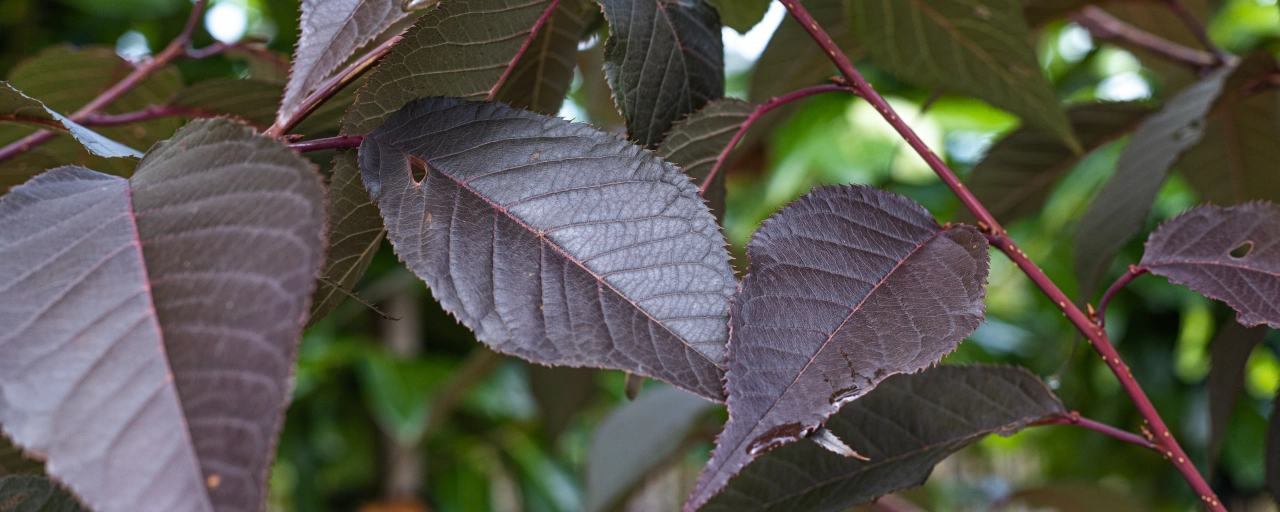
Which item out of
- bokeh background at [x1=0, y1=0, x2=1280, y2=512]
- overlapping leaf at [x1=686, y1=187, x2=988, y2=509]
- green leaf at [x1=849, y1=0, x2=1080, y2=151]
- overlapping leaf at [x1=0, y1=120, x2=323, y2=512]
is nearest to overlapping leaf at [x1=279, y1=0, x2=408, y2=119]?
overlapping leaf at [x1=0, y1=120, x2=323, y2=512]

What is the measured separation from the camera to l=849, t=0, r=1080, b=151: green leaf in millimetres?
417

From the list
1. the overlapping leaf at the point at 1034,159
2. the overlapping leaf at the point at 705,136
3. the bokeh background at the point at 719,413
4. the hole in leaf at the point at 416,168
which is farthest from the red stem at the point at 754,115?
the bokeh background at the point at 719,413

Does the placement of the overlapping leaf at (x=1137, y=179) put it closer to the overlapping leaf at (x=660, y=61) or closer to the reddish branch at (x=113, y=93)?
the overlapping leaf at (x=660, y=61)

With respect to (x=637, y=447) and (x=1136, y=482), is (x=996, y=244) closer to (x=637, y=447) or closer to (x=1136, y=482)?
(x=637, y=447)

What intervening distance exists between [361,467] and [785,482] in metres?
1.28

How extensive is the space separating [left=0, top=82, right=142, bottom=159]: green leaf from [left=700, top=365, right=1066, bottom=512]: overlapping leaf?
260 mm

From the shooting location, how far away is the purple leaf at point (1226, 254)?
311mm

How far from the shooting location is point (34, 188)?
22 centimetres

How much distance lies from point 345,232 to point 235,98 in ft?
0.69

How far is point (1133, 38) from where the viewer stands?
0.73 m

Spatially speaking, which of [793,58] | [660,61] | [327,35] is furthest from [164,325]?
[793,58]

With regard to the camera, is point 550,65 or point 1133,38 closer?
point 550,65

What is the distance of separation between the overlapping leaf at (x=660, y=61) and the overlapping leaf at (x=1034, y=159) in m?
0.33

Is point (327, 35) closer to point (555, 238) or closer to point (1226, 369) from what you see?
point (555, 238)
